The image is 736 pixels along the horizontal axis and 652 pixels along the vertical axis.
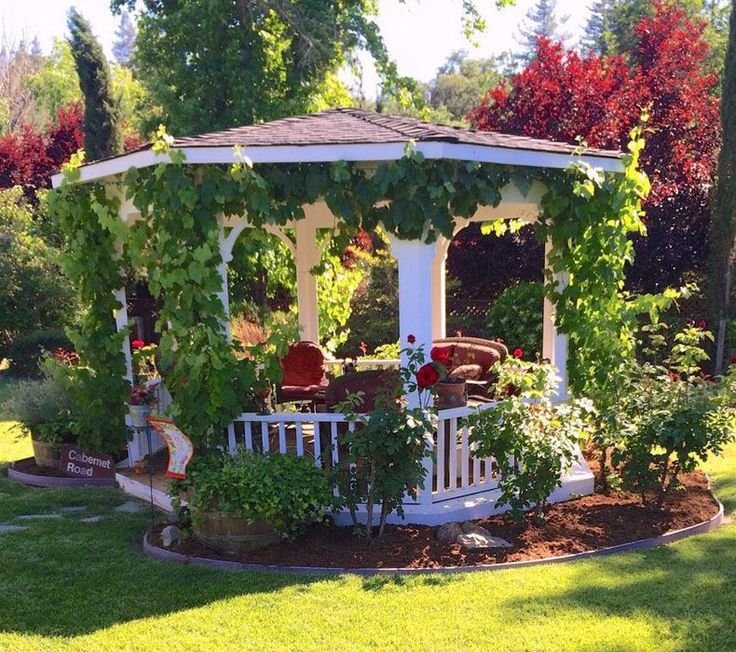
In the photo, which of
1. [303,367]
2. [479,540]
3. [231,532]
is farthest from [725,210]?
[231,532]

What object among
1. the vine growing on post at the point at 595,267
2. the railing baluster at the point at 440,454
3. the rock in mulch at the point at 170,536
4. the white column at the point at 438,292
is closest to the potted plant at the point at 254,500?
the rock in mulch at the point at 170,536

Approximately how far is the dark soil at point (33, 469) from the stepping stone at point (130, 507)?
43.0 inches

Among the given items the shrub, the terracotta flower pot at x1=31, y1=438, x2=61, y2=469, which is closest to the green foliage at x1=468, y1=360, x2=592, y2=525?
the terracotta flower pot at x1=31, y1=438, x2=61, y2=469

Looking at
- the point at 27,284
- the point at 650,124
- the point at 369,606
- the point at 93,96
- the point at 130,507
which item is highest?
the point at 93,96

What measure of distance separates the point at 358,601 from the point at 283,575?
63cm

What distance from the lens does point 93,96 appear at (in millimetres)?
16875

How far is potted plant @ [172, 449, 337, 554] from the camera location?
4.91 m

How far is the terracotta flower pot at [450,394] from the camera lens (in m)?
5.67

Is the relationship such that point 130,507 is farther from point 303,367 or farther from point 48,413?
point 303,367

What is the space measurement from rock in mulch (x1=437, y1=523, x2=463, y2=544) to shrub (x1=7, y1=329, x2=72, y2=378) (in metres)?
9.88

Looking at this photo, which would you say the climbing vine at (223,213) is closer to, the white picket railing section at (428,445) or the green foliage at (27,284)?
the white picket railing section at (428,445)

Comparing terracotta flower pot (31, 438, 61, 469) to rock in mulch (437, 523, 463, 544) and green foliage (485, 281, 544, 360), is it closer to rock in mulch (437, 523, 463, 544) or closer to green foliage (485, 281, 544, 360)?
rock in mulch (437, 523, 463, 544)

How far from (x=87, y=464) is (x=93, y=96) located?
1227 centimetres

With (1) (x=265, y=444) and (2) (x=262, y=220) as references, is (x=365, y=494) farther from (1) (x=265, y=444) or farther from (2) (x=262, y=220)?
(2) (x=262, y=220)
